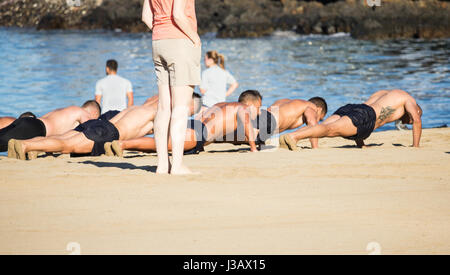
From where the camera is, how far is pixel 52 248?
11.1 ft

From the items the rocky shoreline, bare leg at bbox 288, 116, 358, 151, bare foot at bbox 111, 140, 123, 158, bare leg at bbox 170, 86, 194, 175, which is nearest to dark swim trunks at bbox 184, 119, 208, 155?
bare foot at bbox 111, 140, 123, 158

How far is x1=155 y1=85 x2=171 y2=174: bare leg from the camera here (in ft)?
16.0

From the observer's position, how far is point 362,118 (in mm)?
7578

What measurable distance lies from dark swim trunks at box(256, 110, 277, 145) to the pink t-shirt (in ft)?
A: 9.68

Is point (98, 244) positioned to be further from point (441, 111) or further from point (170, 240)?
point (441, 111)

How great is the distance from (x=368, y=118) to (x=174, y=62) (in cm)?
358

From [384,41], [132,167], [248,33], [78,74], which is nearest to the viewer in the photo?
[132,167]

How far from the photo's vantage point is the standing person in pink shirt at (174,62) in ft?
15.3

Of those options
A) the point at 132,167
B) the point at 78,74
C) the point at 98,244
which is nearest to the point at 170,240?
the point at 98,244

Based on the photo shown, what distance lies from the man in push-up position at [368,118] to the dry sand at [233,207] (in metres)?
1.68

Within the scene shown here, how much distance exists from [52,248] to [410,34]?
135 feet

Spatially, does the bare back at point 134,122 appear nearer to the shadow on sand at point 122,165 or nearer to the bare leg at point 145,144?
the bare leg at point 145,144

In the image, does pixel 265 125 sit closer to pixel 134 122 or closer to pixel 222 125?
pixel 222 125

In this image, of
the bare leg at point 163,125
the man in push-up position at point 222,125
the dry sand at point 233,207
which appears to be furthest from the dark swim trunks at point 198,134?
the bare leg at point 163,125
